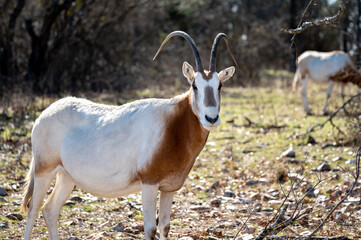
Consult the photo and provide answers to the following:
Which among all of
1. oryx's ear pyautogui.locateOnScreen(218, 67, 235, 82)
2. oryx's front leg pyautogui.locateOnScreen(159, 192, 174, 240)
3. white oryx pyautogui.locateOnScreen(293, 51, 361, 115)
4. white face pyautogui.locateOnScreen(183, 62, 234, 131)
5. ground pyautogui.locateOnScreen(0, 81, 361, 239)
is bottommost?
ground pyautogui.locateOnScreen(0, 81, 361, 239)

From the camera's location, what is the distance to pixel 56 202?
5.45m

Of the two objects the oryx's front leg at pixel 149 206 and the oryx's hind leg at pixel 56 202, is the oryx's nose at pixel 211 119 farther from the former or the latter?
the oryx's hind leg at pixel 56 202

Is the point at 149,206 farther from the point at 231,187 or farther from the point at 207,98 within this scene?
the point at 231,187

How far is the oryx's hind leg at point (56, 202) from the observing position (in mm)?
5357

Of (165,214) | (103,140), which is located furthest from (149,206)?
(103,140)

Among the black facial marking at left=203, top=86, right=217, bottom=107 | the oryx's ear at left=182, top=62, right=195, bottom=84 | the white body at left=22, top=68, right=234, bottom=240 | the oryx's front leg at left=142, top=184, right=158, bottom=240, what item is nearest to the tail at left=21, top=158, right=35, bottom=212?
the white body at left=22, top=68, right=234, bottom=240

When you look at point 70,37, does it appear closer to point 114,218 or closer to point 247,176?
point 247,176

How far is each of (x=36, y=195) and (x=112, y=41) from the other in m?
15.5

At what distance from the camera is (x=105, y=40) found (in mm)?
19531

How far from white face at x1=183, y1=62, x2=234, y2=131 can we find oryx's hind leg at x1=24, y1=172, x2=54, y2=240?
1774mm

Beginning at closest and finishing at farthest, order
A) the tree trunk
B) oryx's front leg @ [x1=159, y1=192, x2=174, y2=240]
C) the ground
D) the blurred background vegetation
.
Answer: oryx's front leg @ [x1=159, y1=192, x2=174, y2=240] < the ground < the tree trunk < the blurred background vegetation

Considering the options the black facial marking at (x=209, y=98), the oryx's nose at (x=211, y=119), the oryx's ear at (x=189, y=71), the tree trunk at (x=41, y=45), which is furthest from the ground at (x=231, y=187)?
the tree trunk at (x=41, y=45)

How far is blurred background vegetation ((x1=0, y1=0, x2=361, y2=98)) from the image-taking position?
53.8 ft

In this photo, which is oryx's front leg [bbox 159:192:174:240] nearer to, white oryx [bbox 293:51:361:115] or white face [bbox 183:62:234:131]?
white face [bbox 183:62:234:131]
